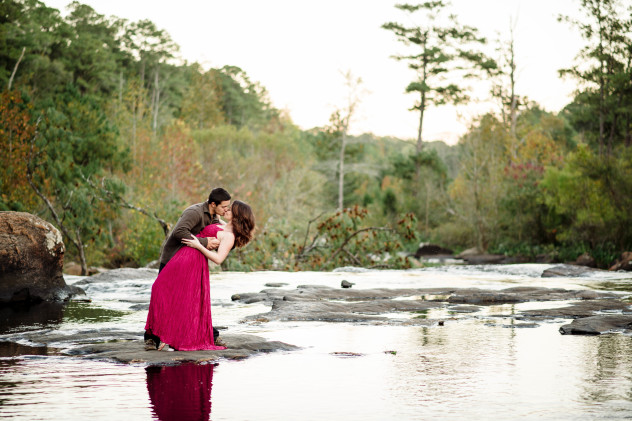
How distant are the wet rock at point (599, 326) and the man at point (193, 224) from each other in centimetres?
499

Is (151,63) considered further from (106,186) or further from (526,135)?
(106,186)

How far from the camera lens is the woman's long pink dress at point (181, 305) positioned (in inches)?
345

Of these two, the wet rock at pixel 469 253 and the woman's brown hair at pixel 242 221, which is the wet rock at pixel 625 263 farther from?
the woman's brown hair at pixel 242 221

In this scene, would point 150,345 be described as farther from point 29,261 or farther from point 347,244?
point 347,244

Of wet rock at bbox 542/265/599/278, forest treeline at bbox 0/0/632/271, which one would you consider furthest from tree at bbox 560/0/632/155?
wet rock at bbox 542/265/599/278

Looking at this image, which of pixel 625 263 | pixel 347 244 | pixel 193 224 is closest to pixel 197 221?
pixel 193 224

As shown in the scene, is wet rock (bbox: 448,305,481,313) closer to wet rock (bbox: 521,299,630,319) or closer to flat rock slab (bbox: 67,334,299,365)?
wet rock (bbox: 521,299,630,319)

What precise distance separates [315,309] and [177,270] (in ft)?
15.8

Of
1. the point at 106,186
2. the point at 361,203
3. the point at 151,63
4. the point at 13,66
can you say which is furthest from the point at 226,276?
the point at 151,63

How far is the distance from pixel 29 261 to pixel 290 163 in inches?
2073

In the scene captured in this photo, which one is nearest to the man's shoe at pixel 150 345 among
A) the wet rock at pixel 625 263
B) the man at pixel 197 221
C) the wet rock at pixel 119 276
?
the man at pixel 197 221

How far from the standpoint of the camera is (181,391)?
6723 millimetres

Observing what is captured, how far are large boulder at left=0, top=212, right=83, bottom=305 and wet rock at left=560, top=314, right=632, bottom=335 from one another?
9.98m

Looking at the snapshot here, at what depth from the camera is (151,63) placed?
71.2m
